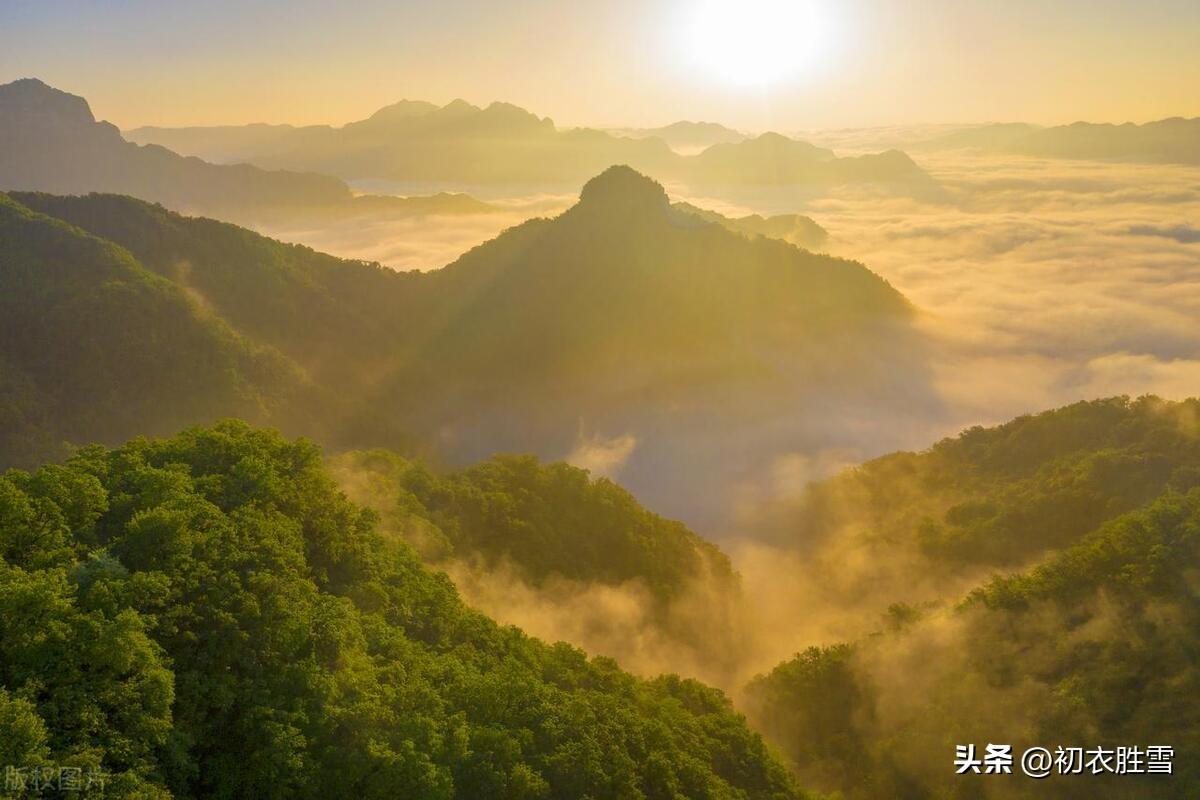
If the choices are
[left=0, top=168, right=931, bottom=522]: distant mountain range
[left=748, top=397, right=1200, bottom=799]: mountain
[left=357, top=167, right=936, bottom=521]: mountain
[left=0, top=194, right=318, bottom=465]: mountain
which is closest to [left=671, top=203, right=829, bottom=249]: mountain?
[left=0, top=168, right=931, bottom=522]: distant mountain range

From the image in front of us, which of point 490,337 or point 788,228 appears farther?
point 788,228

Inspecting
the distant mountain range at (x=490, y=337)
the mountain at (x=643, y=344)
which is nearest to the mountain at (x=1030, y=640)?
the distant mountain range at (x=490, y=337)

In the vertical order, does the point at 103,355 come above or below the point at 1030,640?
above

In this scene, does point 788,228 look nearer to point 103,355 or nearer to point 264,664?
point 103,355

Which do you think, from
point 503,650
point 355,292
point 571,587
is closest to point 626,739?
point 503,650

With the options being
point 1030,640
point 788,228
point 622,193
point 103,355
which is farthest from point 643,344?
point 788,228

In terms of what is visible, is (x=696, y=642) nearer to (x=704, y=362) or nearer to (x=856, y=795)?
(x=856, y=795)
